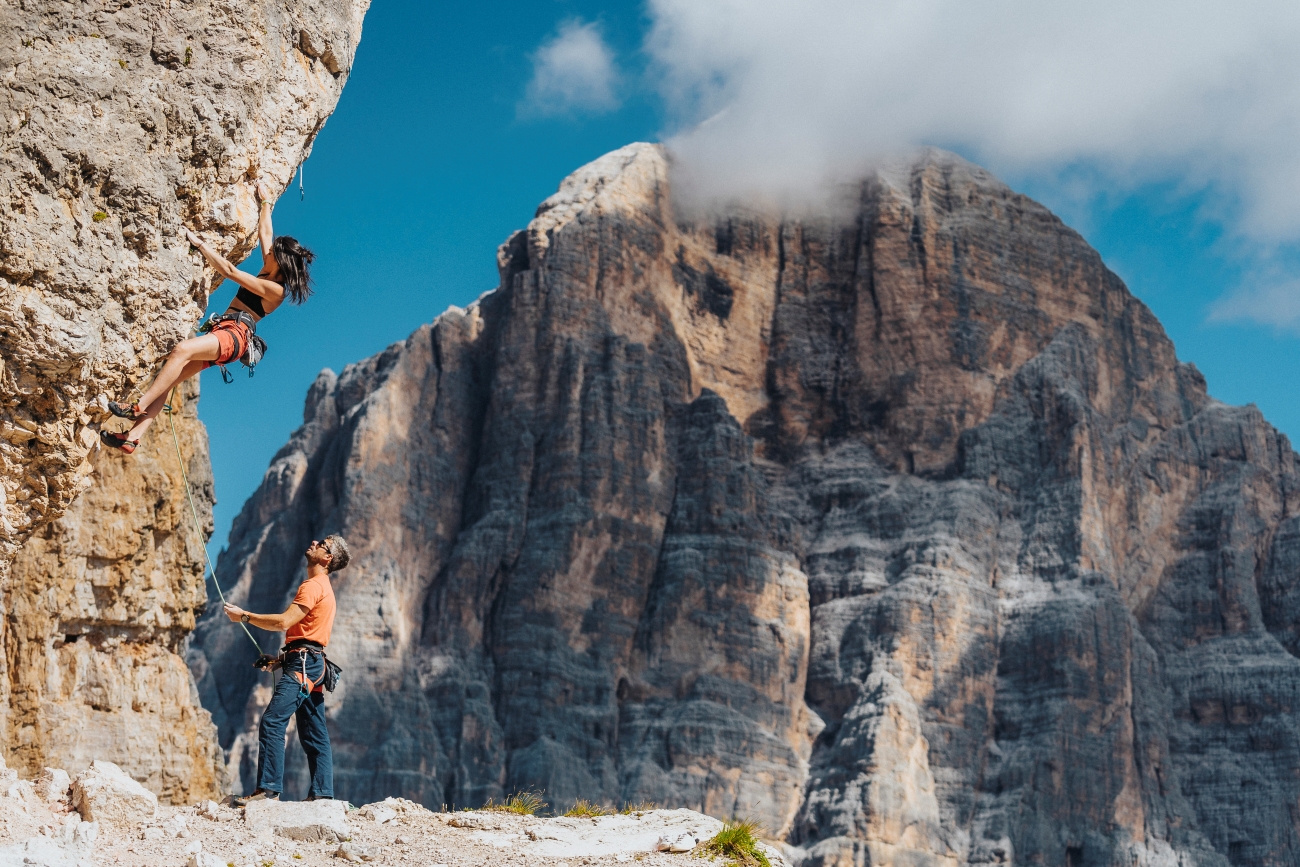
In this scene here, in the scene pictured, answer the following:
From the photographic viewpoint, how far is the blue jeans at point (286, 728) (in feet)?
48.2

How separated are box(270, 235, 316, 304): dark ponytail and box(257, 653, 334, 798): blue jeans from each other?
302 centimetres

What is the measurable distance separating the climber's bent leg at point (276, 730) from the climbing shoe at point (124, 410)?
260cm

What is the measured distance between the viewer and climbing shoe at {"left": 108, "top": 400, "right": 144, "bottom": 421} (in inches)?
528

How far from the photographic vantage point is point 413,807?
1566 centimetres

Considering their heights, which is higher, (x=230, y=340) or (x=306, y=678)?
(x=230, y=340)

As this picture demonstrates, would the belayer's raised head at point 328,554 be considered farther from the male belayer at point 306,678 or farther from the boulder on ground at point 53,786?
the boulder on ground at point 53,786

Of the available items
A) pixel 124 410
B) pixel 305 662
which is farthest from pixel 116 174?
pixel 305 662

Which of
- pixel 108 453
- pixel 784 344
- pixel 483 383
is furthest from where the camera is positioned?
pixel 784 344

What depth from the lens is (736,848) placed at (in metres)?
14.1

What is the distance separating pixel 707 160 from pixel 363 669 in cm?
3697

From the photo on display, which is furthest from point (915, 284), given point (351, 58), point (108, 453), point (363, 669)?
point (351, 58)

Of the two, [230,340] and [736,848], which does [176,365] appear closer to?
[230,340]

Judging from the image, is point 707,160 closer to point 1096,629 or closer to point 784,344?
point 784,344

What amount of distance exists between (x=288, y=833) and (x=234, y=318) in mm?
4191
